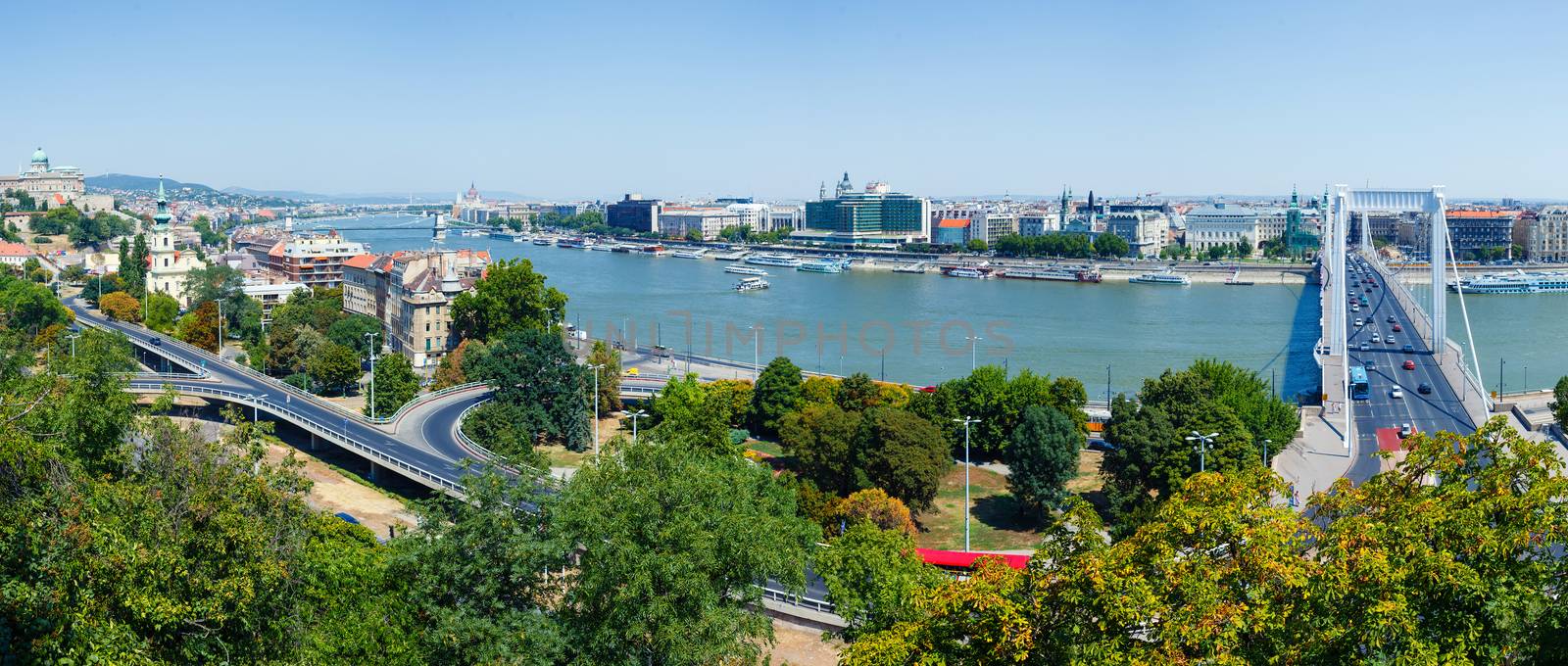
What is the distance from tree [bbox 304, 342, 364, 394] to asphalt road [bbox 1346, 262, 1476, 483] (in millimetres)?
12019

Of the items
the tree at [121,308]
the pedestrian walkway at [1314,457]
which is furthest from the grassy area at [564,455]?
the tree at [121,308]

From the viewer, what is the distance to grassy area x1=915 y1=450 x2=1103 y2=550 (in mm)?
9922

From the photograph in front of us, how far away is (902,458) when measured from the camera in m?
10.2

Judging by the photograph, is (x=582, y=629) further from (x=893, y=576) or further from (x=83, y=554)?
(x=83, y=554)

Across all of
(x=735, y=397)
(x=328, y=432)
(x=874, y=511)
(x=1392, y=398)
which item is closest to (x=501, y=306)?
(x=735, y=397)

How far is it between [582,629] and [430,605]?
0.71 metres

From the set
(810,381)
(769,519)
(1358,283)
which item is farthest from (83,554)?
(1358,283)

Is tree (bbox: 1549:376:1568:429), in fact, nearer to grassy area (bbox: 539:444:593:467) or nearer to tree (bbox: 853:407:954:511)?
tree (bbox: 853:407:954:511)

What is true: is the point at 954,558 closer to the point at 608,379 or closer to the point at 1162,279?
the point at 608,379

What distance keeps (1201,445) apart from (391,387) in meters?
9.44

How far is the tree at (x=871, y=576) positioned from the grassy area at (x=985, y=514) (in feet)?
10.4

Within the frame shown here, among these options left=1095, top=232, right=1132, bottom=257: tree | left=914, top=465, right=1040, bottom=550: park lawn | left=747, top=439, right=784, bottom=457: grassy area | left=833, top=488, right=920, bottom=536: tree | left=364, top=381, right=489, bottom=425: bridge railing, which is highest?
left=1095, top=232, right=1132, bottom=257: tree

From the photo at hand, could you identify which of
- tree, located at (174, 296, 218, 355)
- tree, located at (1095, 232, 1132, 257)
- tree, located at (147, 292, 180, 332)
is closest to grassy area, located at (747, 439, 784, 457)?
tree, located at (174, 296, 218, 355)

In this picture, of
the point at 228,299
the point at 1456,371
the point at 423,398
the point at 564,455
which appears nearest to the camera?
the point at 564,455
